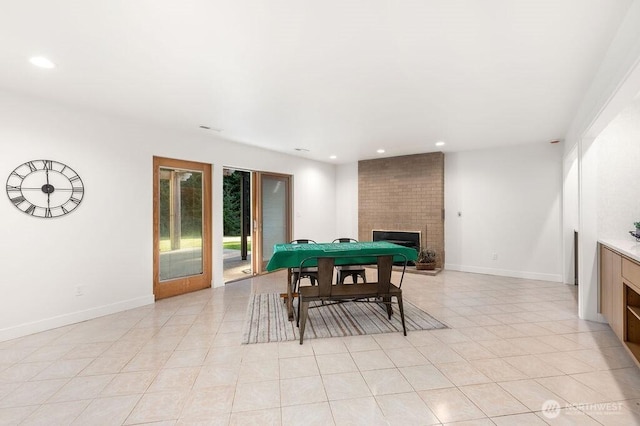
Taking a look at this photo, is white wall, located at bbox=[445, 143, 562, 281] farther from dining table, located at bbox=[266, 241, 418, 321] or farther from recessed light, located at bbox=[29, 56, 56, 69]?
recessed light, located at bbox=[29, 56, 56, 69]

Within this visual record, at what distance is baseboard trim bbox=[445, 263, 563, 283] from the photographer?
532cm

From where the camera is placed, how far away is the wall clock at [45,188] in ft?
10.1

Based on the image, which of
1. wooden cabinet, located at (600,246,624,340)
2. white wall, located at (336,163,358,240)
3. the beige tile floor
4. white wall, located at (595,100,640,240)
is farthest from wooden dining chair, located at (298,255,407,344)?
white wall, located at (336,163,358,240)

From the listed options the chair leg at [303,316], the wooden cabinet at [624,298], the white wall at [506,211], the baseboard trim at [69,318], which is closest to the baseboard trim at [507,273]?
the white wall at [506,211]

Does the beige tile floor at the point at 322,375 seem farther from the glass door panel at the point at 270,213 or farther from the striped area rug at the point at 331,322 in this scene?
the glass door panel at the point at 270,213

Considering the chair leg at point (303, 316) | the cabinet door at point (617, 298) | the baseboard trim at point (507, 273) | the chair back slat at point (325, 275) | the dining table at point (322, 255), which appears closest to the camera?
the cabinet door at point (617, 298)

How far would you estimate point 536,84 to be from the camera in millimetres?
2893

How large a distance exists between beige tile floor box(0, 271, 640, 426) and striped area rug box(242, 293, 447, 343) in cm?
14

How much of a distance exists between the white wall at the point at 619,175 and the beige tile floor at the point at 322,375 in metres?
1.16

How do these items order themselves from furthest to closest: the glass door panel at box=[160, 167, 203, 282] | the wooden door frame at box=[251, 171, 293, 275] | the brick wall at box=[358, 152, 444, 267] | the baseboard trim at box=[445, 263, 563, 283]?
the brick wall at box=[358, 152, 444, 267] → the wooden door frame at box=[251, 171, 293, 275] → the baseboard trim at box=[445, 263, 563, 283] → the glass door panel at box=[160, 167, 203, 282]

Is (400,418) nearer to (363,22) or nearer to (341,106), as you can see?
(363,22)

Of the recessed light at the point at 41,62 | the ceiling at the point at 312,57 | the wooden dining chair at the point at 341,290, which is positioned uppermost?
the recessed light at the point at 41,62

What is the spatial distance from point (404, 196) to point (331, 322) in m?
4.09

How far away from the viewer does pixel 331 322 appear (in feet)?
11.2
